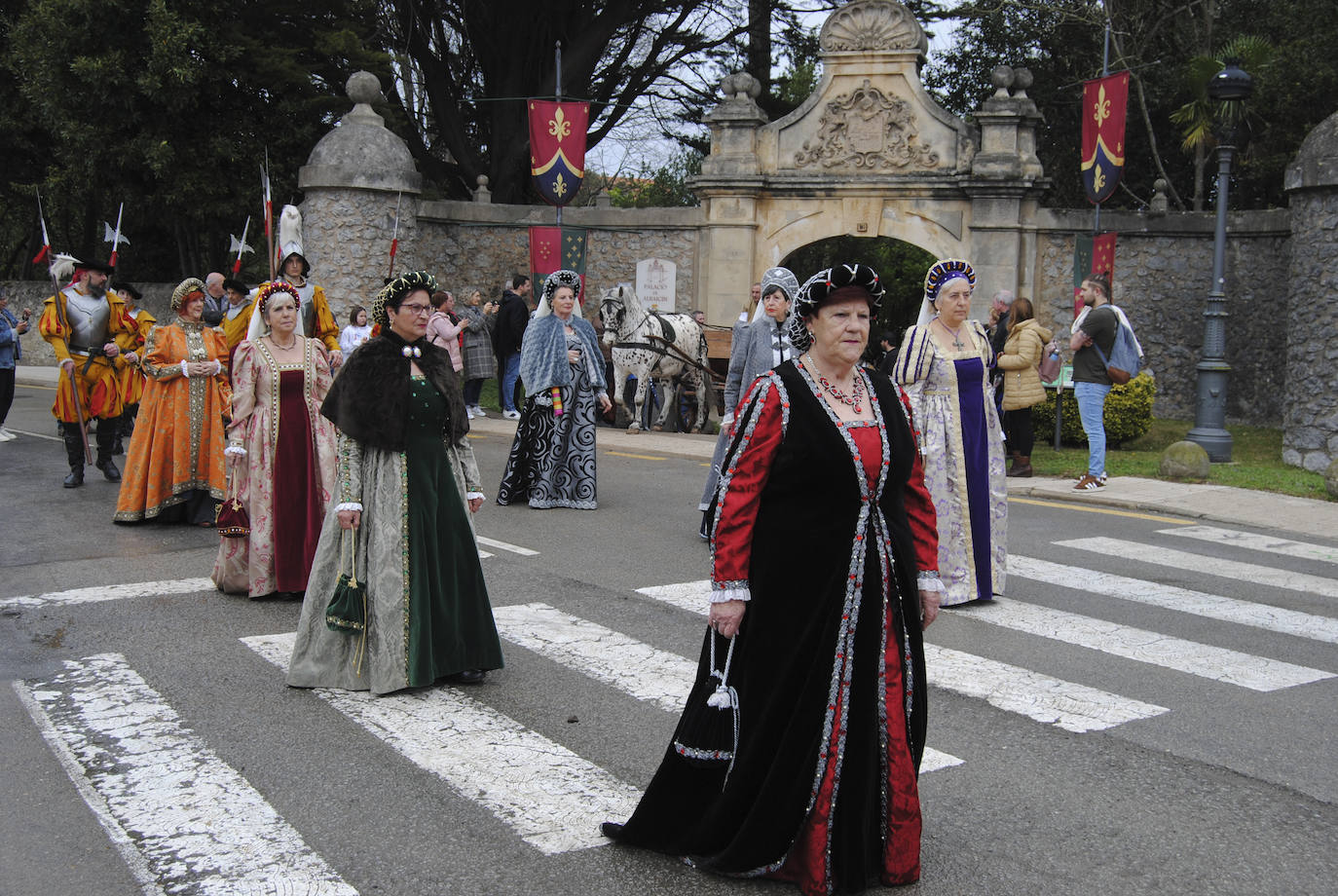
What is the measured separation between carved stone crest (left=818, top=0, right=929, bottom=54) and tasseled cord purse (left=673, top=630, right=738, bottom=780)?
1704 cm

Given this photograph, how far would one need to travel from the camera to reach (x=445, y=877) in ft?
13.2

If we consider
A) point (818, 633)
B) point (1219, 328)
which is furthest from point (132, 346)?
point (1219, 328)

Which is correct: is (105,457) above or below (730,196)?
below

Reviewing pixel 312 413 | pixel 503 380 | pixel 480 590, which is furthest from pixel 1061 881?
pixel 503 380

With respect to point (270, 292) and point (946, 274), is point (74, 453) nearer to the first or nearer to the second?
point (270, 292)

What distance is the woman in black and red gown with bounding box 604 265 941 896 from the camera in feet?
12.6

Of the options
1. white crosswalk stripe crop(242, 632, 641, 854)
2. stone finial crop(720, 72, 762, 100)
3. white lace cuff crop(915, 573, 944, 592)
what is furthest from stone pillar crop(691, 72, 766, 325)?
white lace cuff crop(915, 573, 944, 592)

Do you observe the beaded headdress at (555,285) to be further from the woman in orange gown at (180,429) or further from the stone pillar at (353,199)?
the stone pillar at (353,199)

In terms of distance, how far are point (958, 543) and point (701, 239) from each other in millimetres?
14243

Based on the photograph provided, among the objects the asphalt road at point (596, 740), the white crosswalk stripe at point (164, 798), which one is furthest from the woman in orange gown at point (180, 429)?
the white crosswalk stripe at point (164, 798)

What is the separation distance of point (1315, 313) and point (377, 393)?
12970mm

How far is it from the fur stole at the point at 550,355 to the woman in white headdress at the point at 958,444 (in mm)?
4046

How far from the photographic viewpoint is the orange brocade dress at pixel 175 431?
10.2 m

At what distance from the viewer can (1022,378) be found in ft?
44.4
